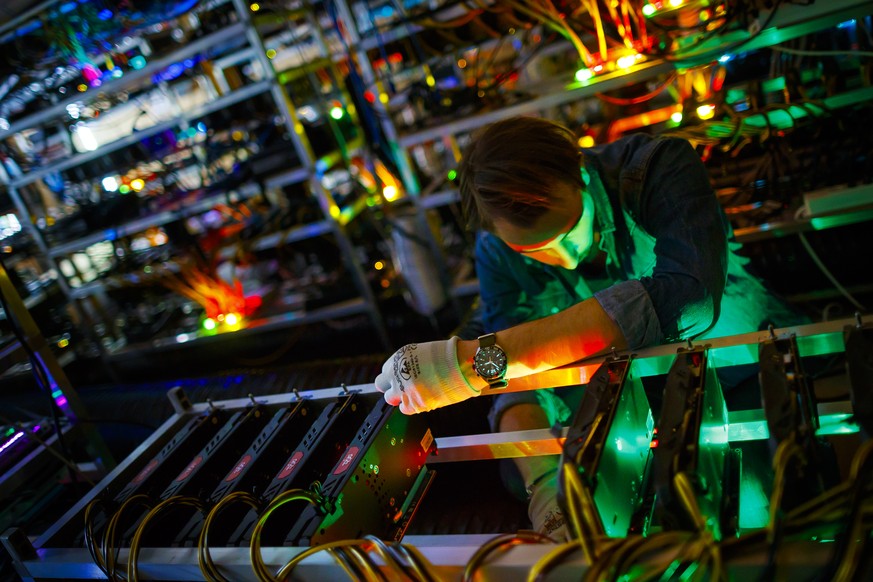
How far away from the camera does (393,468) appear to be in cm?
102

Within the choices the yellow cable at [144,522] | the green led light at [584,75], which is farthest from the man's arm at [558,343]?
the green led light at [584,75]

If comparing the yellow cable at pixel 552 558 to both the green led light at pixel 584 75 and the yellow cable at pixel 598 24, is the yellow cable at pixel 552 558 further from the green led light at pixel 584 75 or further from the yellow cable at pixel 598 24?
the green led light at pixel 584 75

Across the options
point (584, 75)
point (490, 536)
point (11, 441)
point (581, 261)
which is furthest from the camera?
point (584, 75)

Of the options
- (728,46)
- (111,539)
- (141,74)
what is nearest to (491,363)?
(111,539)

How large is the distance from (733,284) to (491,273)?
585 millimetres

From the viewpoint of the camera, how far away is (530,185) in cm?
108

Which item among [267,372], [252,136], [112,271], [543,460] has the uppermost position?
[252,136]

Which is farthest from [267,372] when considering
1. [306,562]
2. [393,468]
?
[306,562]

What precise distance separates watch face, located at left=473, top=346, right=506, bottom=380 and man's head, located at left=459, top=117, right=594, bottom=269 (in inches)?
10.5

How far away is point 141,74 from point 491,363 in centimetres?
287

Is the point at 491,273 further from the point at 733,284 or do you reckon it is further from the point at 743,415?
the point at 743,415

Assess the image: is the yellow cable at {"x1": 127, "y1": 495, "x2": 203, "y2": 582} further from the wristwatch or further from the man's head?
the man's head

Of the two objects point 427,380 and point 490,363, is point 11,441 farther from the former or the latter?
point 490,363

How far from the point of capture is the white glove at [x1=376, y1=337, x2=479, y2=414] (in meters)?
0.99
